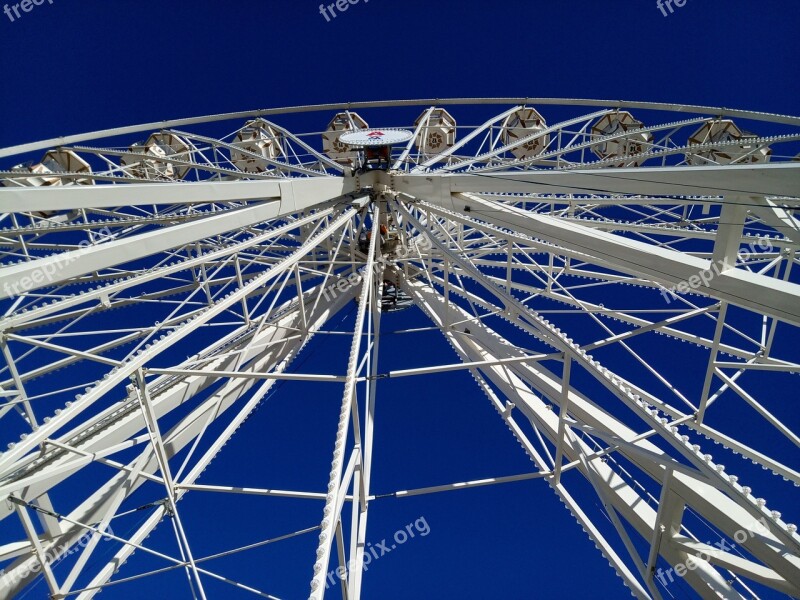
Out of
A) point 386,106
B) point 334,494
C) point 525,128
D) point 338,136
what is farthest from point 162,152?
point 334,494

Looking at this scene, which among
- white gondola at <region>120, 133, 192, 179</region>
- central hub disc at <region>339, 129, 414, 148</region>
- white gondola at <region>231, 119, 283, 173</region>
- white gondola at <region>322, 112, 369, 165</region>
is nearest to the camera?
central hub disc at <region>339, 129, 414, 148</region>

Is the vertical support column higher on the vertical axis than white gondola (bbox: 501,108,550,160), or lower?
lower

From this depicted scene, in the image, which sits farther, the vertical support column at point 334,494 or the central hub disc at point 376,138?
the central hub disc at point 376,138

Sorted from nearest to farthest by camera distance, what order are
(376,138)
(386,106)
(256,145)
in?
1. (376,138)
2. (256,145)
3. (386,106)

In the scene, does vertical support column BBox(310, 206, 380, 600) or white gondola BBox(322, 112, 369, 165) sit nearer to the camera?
vertical support column BBox(310, 206, 380, 600)

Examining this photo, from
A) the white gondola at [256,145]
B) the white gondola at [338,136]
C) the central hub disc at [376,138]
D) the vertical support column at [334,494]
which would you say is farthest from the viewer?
the white gondola at [338,136]

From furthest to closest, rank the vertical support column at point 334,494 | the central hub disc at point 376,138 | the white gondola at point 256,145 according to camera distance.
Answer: the white gondola at point 256,145, the central hub disc at point 376,138, the vertical support column at point 334,494

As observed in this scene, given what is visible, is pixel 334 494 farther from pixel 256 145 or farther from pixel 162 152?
pixel 162 152

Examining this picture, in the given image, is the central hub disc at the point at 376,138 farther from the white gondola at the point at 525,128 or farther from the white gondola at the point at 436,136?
the white gondola at the point at 525,128

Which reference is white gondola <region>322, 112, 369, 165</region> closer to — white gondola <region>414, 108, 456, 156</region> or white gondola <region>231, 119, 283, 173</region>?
white gondola <region>231, 119, 283, 173</region>

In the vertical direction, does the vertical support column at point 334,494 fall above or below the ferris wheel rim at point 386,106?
below

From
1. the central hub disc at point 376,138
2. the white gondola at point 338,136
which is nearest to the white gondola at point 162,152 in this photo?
the white gondola at point 338,136

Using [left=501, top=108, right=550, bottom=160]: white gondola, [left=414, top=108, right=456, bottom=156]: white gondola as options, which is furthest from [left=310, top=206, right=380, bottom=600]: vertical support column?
[left=501, top=108, right=550, bottom=160]: white gondola

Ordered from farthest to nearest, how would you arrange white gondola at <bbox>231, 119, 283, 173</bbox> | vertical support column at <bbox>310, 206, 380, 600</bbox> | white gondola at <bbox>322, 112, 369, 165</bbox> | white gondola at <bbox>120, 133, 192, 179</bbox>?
white gondola at <bbox>322, 112, 369, 165</bbox> < white gondola at <bbox>231, 119, 283, 173</bbox> < white gondola at <bbox>120, 133, 192, 179</bbox> < vertical support column at <bbox>310, 206, 380, 600</bbox>
